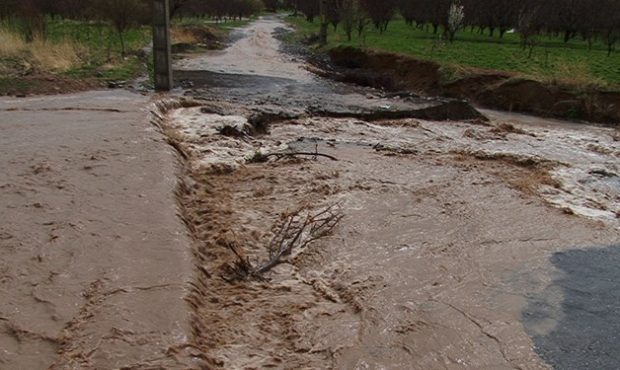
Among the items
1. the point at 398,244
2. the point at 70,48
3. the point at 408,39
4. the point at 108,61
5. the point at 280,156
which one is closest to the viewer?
the point at 398,244

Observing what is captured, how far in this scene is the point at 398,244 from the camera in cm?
652

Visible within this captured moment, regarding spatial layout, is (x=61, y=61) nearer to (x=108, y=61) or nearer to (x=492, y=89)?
(x=108, y=61)

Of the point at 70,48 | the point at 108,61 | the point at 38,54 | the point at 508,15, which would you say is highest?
the point at 508,15

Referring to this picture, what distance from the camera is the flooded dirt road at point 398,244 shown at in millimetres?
4492

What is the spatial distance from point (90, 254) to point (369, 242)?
2.98 meters

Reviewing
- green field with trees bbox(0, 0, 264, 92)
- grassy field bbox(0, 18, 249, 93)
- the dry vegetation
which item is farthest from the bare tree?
the dry vegetation

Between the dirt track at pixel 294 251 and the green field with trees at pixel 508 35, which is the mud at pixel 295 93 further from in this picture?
the green field with trees at pixel 508 35

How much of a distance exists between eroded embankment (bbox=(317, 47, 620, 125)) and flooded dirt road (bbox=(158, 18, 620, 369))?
297 cm

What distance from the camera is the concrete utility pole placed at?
1429 cm

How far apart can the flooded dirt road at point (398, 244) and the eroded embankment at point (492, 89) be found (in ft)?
9.73

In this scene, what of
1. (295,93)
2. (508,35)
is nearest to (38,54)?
(295,93)

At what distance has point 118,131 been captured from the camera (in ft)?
31.8

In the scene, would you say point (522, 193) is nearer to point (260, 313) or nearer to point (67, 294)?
point (260, 313)

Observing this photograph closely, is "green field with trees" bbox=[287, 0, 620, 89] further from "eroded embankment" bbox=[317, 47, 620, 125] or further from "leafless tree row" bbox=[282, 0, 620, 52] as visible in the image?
"eroded embankment" bbox=[317, 47, 620, 125]
